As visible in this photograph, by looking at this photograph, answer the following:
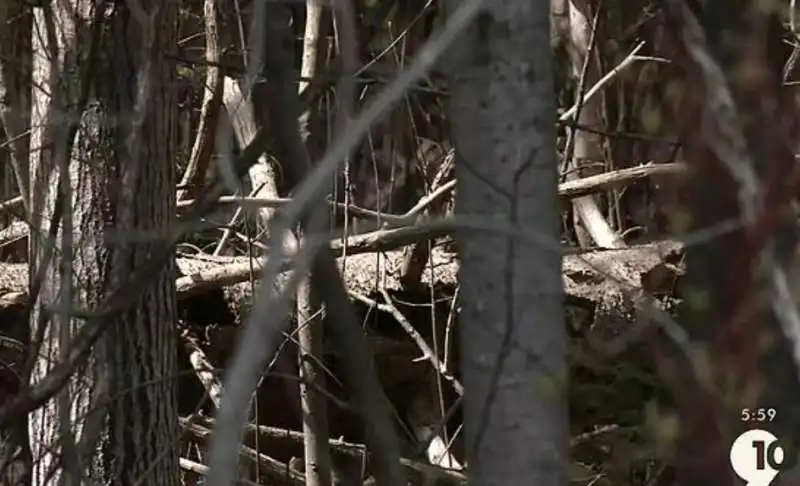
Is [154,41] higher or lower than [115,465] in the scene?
higher

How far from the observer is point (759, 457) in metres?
2.13

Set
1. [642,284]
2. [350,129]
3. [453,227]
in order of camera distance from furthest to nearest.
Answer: [642,284] < [453,227] < [350,129]

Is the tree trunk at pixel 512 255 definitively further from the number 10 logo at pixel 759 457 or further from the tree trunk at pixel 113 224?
the tree trunk at pixel 113 224

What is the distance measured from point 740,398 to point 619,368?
257 centimetres

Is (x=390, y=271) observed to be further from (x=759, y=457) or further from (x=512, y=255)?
(x=512, y=255)

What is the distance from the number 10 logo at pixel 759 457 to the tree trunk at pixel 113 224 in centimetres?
127

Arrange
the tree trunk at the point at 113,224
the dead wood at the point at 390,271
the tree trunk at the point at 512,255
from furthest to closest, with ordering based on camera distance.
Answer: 1. the dead wood at the point at 390,271
2. the tree trunk at the point at 113,224
3. the tree trunk at the point at 512,255

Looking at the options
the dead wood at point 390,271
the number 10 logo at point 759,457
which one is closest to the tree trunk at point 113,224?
the dead wood at point 390,271

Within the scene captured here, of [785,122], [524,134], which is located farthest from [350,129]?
[785,122]

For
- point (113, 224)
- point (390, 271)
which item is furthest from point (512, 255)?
point (390, 271)

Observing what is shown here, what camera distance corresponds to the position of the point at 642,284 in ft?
11.9

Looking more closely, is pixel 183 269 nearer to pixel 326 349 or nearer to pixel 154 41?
pixel 326 349

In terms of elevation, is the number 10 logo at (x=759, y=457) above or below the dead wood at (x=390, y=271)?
below

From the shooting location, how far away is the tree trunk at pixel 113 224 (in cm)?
281
